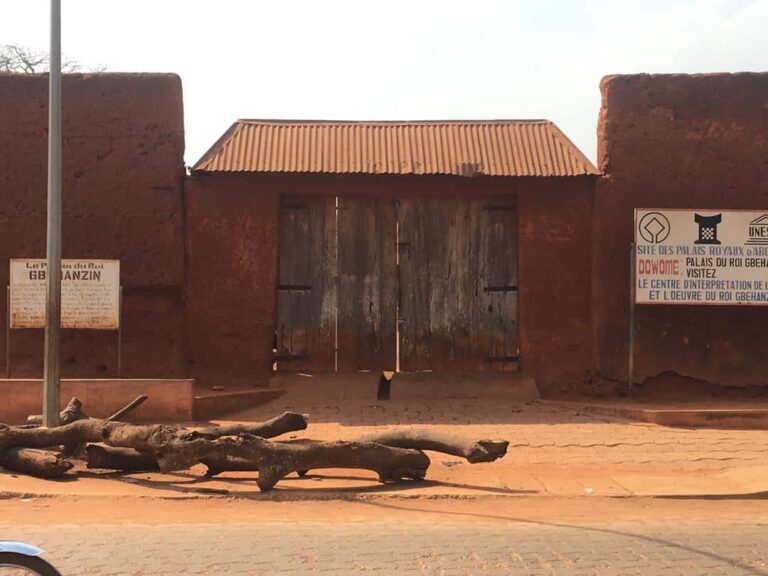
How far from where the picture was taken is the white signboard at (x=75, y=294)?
11234 mm

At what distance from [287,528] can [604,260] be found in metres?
7.31

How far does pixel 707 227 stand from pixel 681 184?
2.35ft

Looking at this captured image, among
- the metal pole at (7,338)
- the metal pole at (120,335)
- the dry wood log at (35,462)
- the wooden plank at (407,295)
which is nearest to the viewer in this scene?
the dry wood log at (35,462)

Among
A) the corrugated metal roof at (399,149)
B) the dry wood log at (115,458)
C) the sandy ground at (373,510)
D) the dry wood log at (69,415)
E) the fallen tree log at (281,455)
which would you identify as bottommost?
the sandy ground at (373,510)

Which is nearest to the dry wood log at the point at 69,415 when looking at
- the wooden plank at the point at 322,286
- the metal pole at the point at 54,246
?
the metal pole at the point at 54,246

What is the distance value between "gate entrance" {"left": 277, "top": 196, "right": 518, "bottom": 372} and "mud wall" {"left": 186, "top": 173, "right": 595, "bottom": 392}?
0.26 m

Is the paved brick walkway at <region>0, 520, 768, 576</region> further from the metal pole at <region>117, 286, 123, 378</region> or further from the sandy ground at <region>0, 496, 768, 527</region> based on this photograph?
the metal pole at <region>117, 286, 123, 378</region>

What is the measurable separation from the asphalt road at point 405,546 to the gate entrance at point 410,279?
581 cm

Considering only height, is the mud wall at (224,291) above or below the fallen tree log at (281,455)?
above

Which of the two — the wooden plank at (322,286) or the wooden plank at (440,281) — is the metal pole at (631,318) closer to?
the wooden plank at (440,281)

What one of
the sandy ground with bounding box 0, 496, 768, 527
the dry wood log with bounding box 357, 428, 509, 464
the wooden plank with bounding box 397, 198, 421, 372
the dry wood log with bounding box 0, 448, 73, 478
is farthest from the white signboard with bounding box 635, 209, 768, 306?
the dry wood log with bounding box 0, 448, 73, 478

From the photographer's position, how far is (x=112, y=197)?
11930mm

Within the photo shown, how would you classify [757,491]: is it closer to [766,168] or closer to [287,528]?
[287,528]

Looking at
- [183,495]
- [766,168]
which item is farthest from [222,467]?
[766,168]
